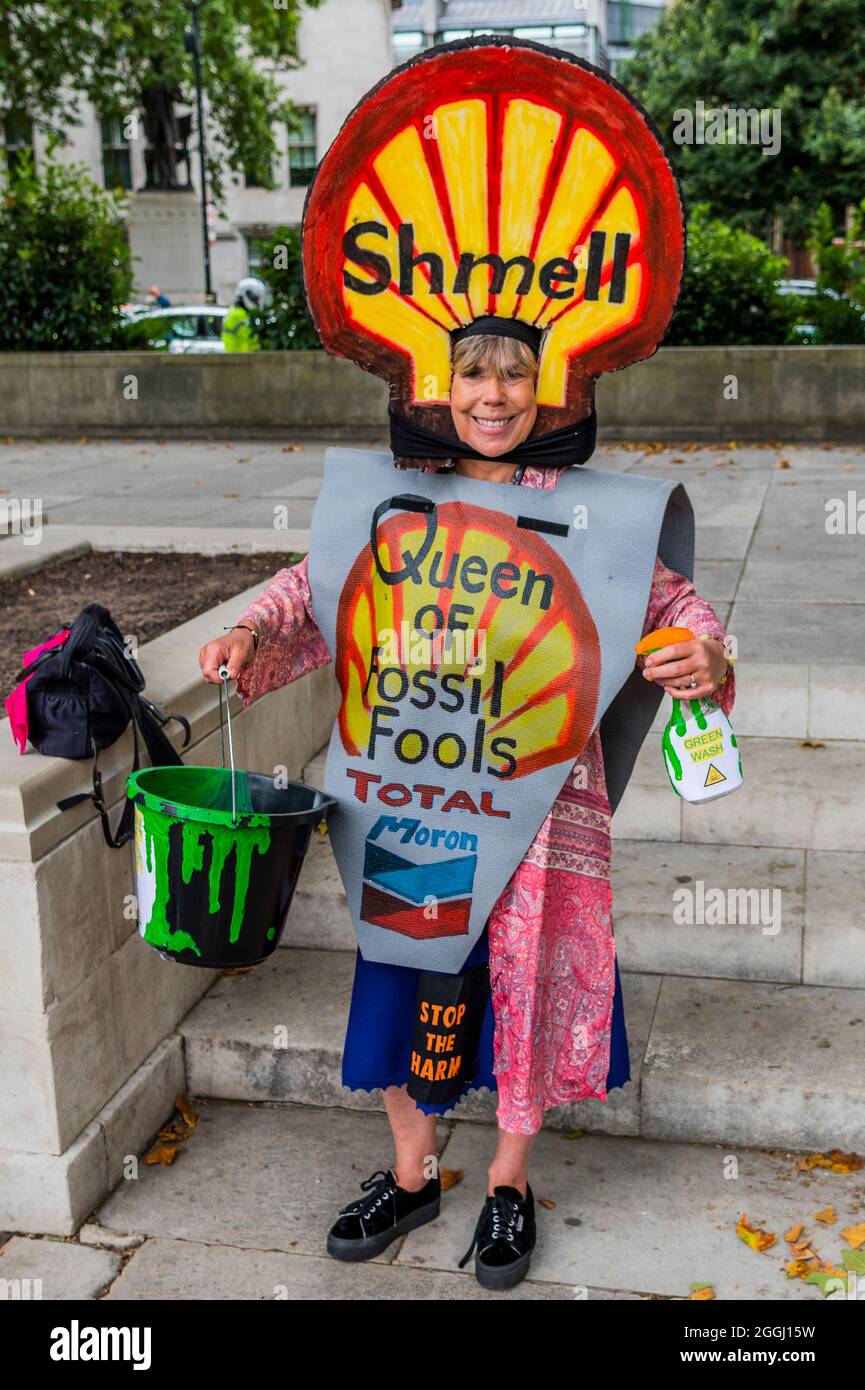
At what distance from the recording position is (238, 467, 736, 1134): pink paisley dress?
2.92 m

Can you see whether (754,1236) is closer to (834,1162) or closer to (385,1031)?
(834,1162)

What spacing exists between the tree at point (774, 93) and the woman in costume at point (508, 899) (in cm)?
2474

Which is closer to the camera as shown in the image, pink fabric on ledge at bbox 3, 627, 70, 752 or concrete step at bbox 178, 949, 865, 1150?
pink fabric on ledge at bbox 3, 627, 70, 752

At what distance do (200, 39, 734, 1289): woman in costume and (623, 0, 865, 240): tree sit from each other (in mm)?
24741

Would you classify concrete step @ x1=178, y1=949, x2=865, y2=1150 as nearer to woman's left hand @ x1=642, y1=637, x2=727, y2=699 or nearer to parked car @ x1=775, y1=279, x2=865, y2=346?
woman's left hand @ x1=642, y1=637, x2=727, y2=699

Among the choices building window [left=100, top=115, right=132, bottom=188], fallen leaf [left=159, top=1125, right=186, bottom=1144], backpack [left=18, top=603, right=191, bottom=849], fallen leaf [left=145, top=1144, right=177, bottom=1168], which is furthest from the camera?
building window [left=100, top=115, right=132, bottom=188]

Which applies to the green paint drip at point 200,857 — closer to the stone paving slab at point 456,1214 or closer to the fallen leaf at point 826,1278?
the stone paving slab at point 456,1214

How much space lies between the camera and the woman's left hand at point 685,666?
105 inches

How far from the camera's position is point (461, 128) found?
2781 mm

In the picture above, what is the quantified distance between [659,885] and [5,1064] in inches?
77.2

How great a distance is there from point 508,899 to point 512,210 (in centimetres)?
136

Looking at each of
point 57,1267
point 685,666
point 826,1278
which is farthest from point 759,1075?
point 57,1267

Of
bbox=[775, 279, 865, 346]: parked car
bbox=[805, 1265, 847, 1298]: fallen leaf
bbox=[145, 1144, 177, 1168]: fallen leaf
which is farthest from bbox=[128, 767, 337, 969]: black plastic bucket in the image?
bbox=[775, 279, 865, 346]: parked car

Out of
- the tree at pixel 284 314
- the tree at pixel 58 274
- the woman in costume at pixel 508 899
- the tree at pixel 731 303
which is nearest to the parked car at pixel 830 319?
the tree at pixel 731 303
